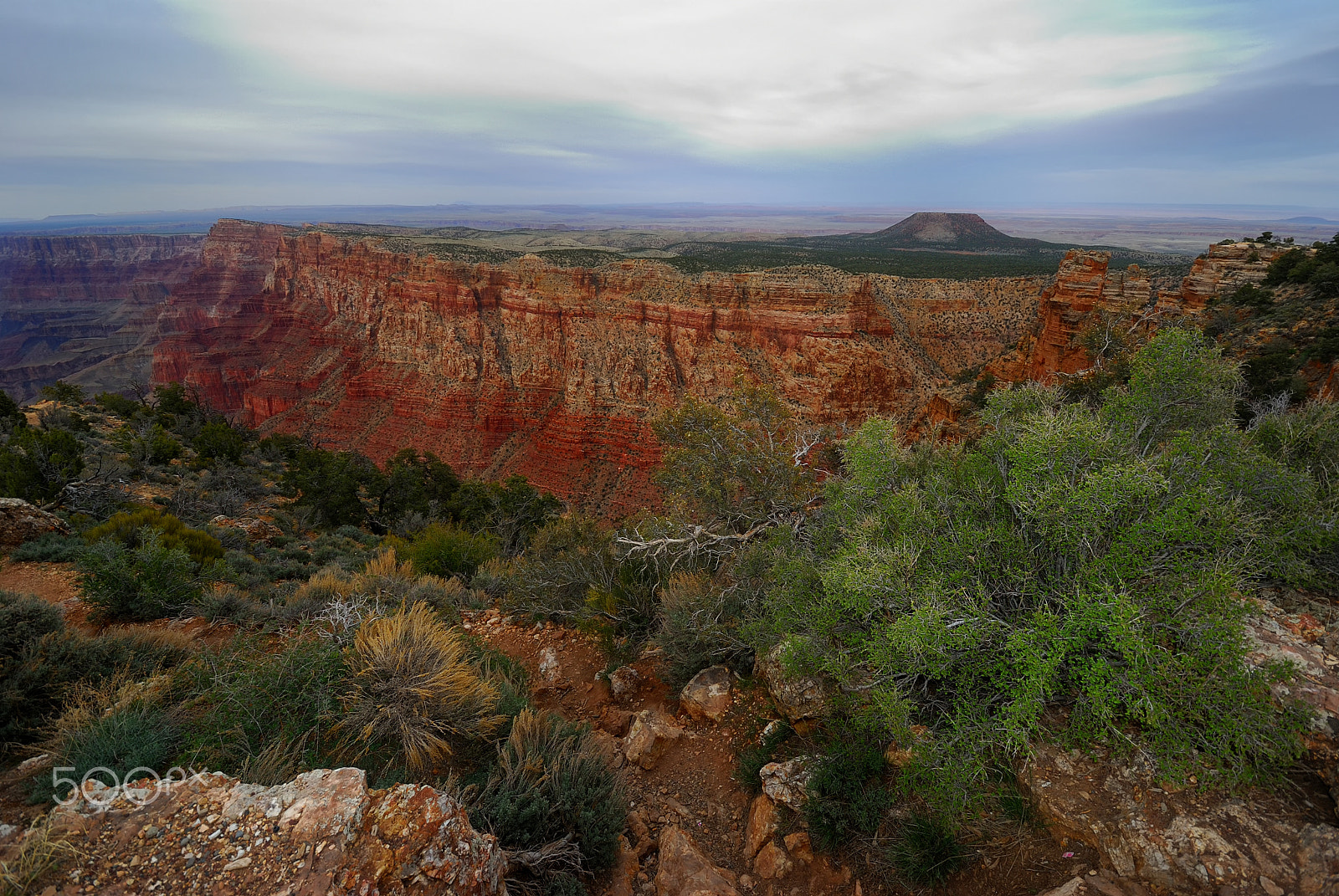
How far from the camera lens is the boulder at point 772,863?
14.1 feet

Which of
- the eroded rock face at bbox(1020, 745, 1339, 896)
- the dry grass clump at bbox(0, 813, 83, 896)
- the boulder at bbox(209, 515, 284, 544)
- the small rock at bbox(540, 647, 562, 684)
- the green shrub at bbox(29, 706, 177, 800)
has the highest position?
the dry grass clump at bbox(0, 813, 83, 896)

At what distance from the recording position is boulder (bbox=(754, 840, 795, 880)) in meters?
4.31

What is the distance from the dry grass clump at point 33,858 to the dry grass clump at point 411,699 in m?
1.41

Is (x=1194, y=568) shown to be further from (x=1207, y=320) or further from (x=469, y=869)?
(x=1207, y=320)

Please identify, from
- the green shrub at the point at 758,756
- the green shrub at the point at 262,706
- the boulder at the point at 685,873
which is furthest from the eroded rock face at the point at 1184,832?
the green shrub at the point at 262,706

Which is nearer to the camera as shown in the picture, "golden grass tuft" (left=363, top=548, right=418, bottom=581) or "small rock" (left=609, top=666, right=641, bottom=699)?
"small rock" (left=609, top=666, right=641, bottom=699)

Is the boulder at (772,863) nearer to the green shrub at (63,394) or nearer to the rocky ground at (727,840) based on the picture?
the rocky ground at (727,840)

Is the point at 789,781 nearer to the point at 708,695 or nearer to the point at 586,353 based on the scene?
the point at 708,695

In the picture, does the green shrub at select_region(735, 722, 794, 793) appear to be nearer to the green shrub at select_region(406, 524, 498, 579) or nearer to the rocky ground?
the rocky ground

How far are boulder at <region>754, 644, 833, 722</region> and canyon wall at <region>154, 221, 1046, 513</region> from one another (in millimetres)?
28021

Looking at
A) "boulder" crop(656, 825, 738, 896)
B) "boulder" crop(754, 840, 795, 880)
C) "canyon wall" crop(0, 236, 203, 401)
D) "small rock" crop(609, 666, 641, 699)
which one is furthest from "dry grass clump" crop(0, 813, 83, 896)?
"canyon wall" crop(0, 236, 203, 401)

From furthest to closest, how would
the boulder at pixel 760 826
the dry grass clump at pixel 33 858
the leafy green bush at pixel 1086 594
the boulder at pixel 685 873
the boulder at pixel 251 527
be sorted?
the boulder at pixel 251 527
the boulder at pixel 760 826
the boulder at pixel 685 873
the leafy green bush at pixel 1086 594
the dry grass clump at pixel 33 858

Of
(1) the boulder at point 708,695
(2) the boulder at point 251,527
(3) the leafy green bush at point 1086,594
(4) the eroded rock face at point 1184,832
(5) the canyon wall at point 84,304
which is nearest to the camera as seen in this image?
(4) the eroded rock face at point 1184,832

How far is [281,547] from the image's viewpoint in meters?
13.4
